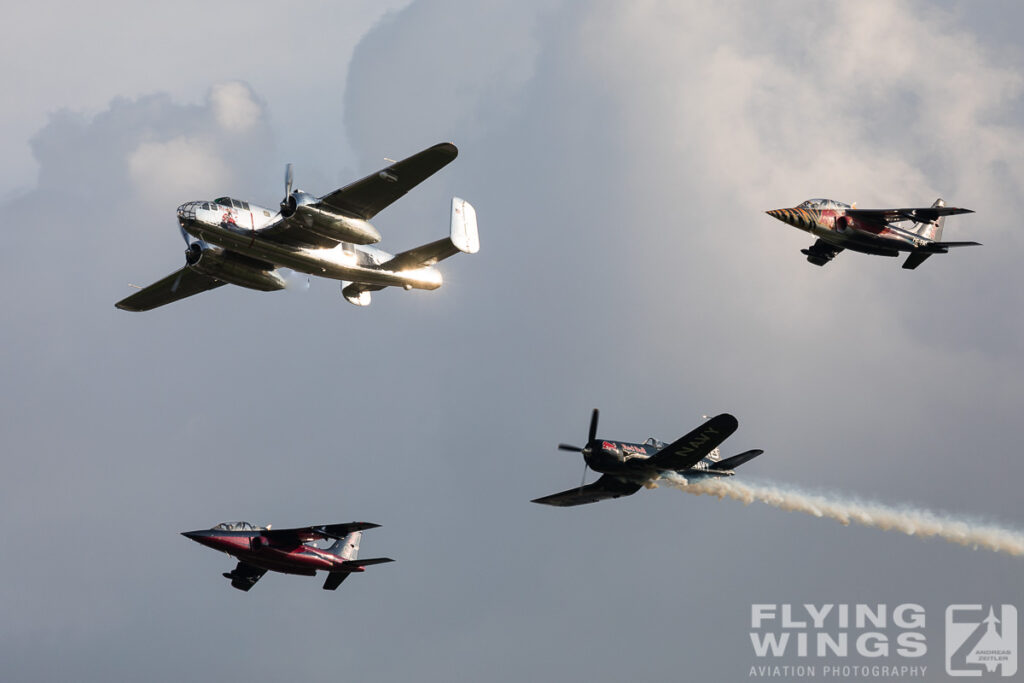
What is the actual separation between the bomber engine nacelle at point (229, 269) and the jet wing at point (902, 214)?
3135 cm

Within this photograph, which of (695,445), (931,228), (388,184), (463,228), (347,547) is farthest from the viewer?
(347,547)

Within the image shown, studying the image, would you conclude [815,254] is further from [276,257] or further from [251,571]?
[251,571]

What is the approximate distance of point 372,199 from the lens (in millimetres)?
54156

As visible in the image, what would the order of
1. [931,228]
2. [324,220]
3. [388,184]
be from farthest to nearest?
[931,228], [324,220], [388,184]

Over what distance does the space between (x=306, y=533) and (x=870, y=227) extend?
35.3m

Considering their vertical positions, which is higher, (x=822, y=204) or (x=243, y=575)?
(x=822, y=204)

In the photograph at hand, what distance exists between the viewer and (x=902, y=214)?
203 feet

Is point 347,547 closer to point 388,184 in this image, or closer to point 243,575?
point 243,575

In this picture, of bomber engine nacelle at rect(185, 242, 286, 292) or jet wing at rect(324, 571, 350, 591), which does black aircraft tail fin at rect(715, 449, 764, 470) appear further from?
bomber engine nacelle at rect(185, 242, 286, 292)

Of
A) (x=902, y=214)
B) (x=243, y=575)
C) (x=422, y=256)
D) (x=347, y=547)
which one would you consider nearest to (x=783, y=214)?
(x=902, y=214)

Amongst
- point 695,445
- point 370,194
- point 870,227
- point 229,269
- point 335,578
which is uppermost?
point 870,227

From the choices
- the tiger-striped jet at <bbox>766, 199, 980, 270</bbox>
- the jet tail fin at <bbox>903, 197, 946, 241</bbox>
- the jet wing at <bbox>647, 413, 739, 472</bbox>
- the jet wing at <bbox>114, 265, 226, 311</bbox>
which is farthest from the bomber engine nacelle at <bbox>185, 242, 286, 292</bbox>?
the jet tail fin at <bbox>903, 197, 946, 241</bbox>

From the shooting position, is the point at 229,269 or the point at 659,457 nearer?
the point at 659,457

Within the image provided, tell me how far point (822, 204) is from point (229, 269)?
3183cm
